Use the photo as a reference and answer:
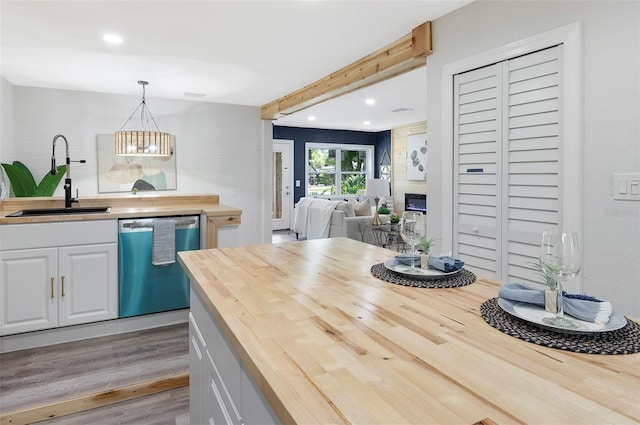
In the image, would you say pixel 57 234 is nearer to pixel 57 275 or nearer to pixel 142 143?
pixel 57 275

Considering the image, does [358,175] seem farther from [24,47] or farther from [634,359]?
[634,359]

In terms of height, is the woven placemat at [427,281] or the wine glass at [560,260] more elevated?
the wine glass at [560,260]

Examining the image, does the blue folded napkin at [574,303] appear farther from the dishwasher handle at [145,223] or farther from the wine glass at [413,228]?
the dishwasher handle at [145,223]

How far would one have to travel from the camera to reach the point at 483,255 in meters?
2.52

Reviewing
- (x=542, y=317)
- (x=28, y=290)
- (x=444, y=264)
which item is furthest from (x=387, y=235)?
(x=542, y=317)

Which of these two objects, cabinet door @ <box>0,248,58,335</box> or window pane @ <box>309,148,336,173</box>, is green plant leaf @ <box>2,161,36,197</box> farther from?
window pane @ <box>309,148,336,173</box>

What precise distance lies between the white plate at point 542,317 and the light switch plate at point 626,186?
3.80ft

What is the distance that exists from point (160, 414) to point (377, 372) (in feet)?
6.29

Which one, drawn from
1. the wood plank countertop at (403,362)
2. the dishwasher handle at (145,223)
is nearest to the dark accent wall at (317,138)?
the dishwasher handle at (145,223)

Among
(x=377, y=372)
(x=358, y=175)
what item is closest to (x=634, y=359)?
(x=377, y=372)

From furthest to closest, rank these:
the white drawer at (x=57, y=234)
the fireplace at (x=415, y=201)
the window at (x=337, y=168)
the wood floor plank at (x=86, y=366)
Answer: the window at (x=337, y=168) < the fireplace at (x=415, y=201) < the white drawer at (x=57, y=234) < the wood floor plank at (x=86, y=366)

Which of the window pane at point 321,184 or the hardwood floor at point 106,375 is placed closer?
the hardwood floor at point 106,375

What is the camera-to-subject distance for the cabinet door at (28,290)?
2730 millimetres

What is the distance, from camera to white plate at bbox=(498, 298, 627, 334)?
2.60 feet
